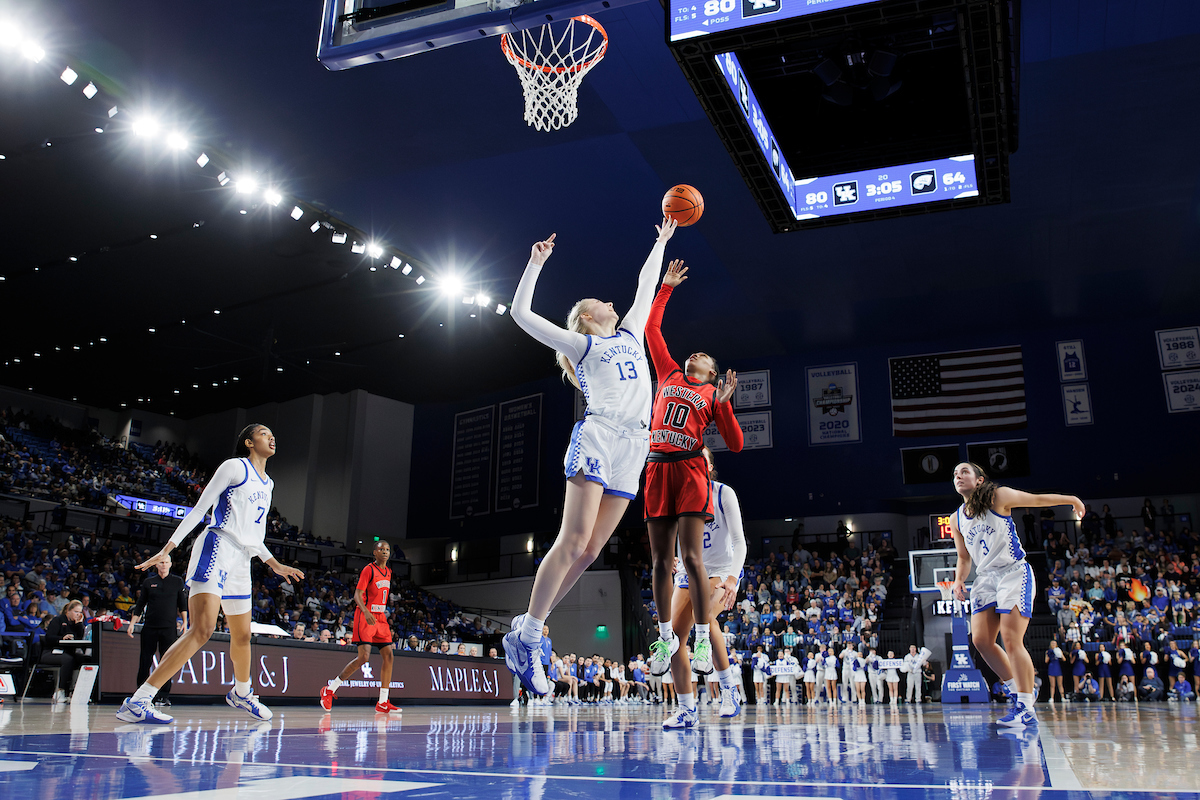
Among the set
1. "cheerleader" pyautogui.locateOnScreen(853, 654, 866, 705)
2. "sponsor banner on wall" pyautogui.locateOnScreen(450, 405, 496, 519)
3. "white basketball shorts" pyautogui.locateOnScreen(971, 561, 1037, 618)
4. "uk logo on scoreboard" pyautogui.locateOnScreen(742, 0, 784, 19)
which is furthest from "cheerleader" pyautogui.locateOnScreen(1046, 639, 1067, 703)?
"sponsor banner on wall" pyautogui.locateOnScreen(450, 405, 496, 519)

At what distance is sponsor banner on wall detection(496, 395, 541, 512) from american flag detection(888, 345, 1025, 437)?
38.4ft

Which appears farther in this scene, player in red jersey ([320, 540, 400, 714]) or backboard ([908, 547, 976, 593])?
backboard ([908, 547, 976, 593])

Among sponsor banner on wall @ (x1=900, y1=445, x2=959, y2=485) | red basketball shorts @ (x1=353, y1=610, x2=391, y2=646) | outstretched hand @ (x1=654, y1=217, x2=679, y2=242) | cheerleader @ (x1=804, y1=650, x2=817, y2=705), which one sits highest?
sponsor banner on wall @ (x1=900, y1=445, x2=959, y2=485)

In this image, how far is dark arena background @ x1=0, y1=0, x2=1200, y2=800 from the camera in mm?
5453

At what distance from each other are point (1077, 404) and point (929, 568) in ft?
27.9

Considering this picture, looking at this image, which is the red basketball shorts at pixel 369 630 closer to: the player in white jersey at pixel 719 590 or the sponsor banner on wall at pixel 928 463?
the player in white jersey at pixel 719 590

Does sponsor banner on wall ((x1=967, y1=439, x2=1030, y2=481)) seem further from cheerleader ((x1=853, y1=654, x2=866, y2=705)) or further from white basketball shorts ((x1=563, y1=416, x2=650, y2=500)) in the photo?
white basketball shorts ((x1=563, y1=416, x2=650, y2=500))

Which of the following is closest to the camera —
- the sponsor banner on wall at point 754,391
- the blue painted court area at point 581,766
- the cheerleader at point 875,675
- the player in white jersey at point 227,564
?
the blue painted court area at point 581,766

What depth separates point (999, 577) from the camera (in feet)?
20.2

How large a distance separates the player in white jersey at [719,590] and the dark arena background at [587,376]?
8 cm

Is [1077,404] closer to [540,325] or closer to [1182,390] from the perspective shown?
[1182,390]

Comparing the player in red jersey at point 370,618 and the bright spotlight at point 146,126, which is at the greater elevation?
the bright spotlight at point 146,126

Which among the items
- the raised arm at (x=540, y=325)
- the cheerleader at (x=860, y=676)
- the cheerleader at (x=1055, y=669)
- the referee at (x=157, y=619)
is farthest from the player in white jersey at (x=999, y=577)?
the cheerleader at (x=1055, y=669)

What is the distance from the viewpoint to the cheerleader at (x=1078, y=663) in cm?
1819
